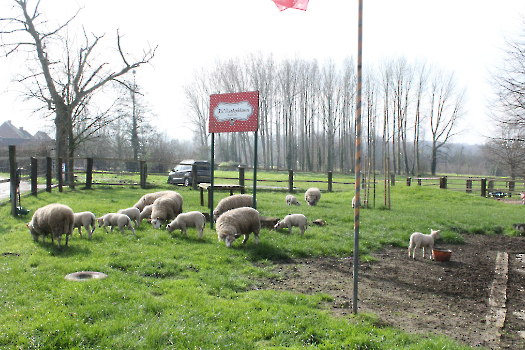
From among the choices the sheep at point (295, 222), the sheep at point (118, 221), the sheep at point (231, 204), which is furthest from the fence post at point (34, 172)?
the sheep at point (295, 222)

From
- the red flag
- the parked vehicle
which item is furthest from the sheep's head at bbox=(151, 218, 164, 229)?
the parked vehicle

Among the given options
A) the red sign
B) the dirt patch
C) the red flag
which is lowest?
the dirt patch

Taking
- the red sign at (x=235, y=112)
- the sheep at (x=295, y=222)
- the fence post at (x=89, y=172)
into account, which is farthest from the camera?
the fence post at (x=89, y=172)

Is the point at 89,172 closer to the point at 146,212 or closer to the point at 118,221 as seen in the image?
the point at 146,212

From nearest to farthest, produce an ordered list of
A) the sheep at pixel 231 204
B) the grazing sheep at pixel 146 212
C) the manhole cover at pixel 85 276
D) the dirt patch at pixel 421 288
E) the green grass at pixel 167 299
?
the green grass at pixel 167 299, the dirt patch at pixel 421 288, the manhole cover at pixel 85 276, the grazing sheep at pixel 146 212, the sheep at pixel 231 204

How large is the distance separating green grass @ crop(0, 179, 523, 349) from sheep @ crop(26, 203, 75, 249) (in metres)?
0.28

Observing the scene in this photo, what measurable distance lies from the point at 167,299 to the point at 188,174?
18364 millimetres

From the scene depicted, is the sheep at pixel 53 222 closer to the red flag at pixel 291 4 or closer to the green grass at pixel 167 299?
the green grass at pixel 167 299

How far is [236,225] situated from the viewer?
7.87 metres

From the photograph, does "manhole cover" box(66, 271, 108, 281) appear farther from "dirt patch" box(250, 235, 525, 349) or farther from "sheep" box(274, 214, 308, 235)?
"sheep" box(274, 214, 308, 235)

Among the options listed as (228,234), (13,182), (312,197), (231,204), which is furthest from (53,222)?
(312,197)

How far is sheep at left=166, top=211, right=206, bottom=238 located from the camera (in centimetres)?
837

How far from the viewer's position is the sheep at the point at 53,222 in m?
7.02

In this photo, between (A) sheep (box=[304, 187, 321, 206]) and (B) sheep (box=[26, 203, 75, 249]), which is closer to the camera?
(B) sheep (box=[26, 203, 75, 249])
